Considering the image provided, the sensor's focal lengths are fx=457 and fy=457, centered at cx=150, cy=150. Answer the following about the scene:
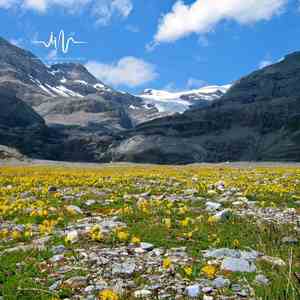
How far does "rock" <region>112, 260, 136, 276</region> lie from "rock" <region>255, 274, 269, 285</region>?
2066 millimetres

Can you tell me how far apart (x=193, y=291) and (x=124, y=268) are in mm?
1693

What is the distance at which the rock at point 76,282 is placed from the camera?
705cm

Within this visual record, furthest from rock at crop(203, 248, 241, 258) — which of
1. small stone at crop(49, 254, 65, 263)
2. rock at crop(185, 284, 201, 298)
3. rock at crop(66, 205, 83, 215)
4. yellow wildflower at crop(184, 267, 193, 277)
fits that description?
rock at crop(66, 205, 83, 215)

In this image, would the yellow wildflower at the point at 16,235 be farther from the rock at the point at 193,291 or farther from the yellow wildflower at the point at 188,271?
the rock at the point at 193,291

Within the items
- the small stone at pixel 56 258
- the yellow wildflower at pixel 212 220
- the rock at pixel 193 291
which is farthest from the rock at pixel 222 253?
the yellow wildflower at pixel 212 220

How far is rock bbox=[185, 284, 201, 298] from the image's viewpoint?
6458 millimetres

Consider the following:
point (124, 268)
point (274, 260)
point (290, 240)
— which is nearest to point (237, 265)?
point (274, 260)

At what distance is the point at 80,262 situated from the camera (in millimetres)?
8328

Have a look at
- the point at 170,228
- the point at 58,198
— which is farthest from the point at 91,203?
the point at 170,228

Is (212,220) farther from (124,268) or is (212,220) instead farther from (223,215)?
(124,268)

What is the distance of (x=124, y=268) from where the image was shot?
786 centimetres

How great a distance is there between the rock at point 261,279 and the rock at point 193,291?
Answer: 88 cm

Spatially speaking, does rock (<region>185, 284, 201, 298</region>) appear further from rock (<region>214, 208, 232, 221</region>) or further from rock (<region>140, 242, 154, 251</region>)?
rock (<region>214, 208, 232, 221</region>)

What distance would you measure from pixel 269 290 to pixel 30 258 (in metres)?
5.01
